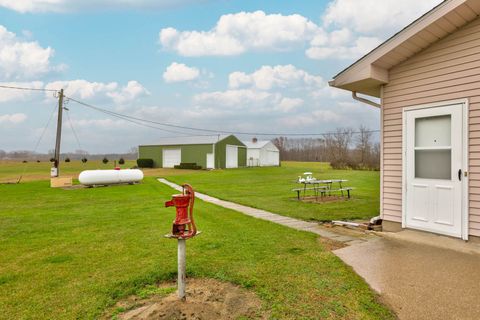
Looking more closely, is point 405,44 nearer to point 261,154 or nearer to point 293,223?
point 293,223

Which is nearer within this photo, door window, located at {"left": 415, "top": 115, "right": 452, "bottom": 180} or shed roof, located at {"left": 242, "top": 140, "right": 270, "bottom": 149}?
door window, located at {"left": 415, "top": 115, "right": 452, "bottom": 180}

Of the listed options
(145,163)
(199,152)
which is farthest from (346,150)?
(145,163)

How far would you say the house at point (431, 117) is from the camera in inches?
176

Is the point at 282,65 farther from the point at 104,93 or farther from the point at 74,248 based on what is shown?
the point at 74,248

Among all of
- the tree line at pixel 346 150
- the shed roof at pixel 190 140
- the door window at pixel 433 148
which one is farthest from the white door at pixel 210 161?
the door window at pixel 433 148

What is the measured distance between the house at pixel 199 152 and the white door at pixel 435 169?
2674 cm

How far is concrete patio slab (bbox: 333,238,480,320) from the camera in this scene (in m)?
2.66

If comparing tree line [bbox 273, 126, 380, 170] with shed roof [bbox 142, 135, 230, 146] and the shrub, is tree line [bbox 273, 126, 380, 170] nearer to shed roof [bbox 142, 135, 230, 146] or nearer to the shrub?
shed roof [bbox 142, 135, 230, 146]

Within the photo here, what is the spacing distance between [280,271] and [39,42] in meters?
A: 20.3

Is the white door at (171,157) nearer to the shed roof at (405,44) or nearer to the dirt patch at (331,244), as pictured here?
the shed roof at (405,44)

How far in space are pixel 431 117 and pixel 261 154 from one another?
35.3 metres

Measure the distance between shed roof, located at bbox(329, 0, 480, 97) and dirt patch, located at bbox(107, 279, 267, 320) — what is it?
14.3ft

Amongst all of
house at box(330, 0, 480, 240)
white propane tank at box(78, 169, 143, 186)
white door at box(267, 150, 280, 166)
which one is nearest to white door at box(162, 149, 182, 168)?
white door at box(267, 150, 280, 166)

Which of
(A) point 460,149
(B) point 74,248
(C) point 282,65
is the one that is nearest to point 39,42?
(C) point 282,65
